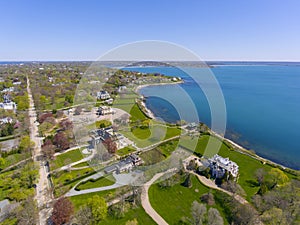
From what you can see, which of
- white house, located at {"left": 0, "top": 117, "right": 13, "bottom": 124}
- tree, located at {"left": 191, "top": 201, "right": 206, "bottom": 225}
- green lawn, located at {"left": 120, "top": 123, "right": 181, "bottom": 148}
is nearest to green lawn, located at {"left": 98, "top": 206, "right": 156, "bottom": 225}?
tree, located at {"left": 191, "top": 201, "right": 206, "bottom": 225}

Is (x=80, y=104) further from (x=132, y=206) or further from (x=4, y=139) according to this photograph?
(x=132, y=206)

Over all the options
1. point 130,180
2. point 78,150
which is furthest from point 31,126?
point 130,180

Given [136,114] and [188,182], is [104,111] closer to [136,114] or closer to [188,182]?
[136,114]

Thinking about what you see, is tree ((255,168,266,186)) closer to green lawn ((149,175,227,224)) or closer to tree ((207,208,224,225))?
green lawn ((149,175,227,224))

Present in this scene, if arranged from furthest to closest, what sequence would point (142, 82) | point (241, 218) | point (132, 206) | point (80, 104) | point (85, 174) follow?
point (142, 82)
point (80, 104)
point (85, 174)
point (132, 206)
point (241, 218)

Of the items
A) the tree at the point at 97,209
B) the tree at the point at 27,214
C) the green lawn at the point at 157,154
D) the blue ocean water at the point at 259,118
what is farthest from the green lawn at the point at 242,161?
the tree at the point at 27,214

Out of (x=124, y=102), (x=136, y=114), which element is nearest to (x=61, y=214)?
(x=136, y=114)
